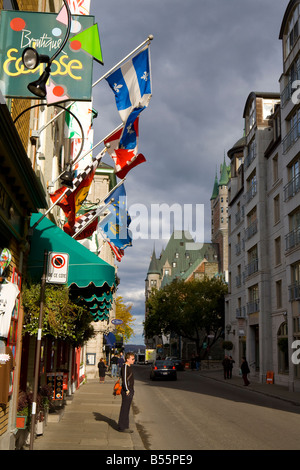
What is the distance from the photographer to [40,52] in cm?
861

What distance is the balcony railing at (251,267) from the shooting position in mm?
39366

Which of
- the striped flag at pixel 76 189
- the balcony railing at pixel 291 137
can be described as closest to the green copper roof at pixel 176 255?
the balcony railing at pixel 291 137

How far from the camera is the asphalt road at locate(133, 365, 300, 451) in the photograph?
36.0 feet

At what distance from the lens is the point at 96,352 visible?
40.2m

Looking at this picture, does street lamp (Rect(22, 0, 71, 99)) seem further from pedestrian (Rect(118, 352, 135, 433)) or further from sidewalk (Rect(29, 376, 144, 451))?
pedestrian (Rect(118, 352, 135, 433))

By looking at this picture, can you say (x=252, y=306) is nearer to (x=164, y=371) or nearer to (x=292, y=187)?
(x=164, y=371)

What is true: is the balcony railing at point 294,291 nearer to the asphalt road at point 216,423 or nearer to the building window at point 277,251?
the building window at point 277,251

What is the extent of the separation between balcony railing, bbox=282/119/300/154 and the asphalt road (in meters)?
14.6

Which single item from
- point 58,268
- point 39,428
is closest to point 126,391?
point 39,428

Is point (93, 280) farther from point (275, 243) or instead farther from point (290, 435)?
point (275, 243)

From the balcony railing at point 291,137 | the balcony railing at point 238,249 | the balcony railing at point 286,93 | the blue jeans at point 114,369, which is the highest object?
the balcony railing at point 286,93

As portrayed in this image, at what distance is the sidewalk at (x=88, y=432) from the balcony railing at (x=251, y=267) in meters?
23.3

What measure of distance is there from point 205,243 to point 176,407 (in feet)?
386
